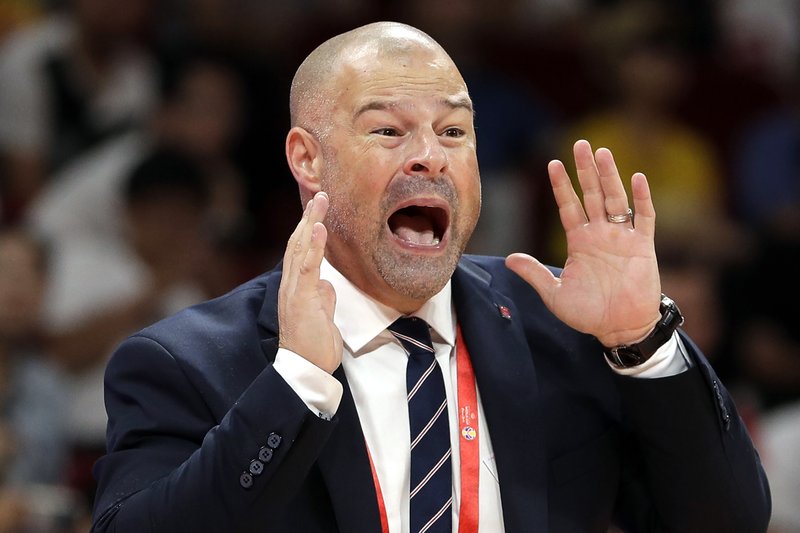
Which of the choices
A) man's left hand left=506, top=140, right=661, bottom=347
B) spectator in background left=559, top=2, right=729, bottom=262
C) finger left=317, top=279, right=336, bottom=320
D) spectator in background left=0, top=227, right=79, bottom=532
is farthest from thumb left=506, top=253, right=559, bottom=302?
spectator in background left=559, top=2, right=729, bottom=262

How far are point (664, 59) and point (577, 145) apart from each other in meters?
4.14

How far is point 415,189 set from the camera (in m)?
2.84

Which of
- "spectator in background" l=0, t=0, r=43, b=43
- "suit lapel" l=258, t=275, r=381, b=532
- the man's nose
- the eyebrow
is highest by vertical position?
the eyebrow

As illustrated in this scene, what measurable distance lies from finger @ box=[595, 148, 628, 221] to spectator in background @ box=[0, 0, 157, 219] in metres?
A: 3.86

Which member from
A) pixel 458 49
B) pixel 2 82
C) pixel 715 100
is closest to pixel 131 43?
pixel 2 82

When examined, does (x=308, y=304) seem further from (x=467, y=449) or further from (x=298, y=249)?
(x=467, y=449)

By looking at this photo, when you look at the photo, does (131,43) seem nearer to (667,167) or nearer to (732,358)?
(667,167)

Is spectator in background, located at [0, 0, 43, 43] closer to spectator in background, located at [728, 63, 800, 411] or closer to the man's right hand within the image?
spectator in background, located at [728, 63, 800, 411]

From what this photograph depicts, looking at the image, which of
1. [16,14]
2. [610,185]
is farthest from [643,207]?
[16,14]

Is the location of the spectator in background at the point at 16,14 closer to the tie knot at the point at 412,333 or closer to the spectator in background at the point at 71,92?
the spectator in background at the point at 71,92

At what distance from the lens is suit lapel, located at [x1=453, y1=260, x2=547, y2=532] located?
2799 millimetres

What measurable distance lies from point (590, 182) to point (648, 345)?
13.9 inches

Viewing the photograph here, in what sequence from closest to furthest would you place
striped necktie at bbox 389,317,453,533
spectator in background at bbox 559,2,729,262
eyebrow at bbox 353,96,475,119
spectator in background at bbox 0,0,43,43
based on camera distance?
striped necktie at bbox 389,317,453,533, eyebrow at bbox 353,96,475,119, spectator in background at bbox 559,2,729,262, spectator in background at bbox 0,0,43,43

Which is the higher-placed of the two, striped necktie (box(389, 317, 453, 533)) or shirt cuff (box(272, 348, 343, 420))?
shirt cuff (box(272, 348, 343, 420))
